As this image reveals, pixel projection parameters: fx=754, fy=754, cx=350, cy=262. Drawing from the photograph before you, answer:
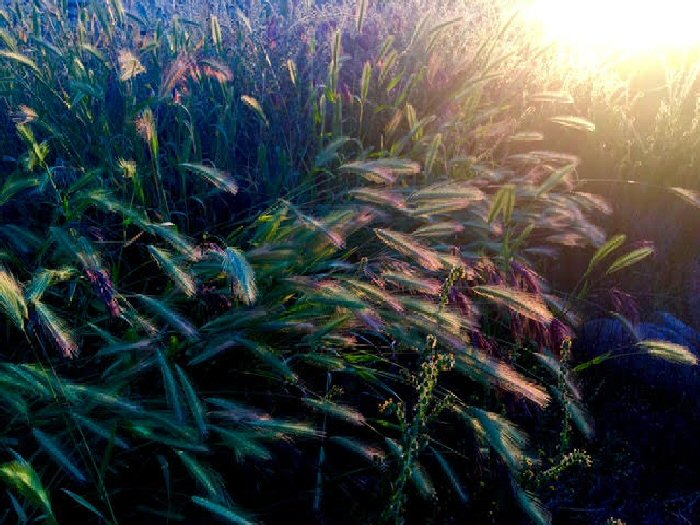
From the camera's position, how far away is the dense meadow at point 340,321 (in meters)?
1.87

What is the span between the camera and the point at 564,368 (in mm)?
2016

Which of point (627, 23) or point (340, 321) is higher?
point (627, 23)

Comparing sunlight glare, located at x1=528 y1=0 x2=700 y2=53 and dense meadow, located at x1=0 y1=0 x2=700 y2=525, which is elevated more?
sunlight glare, located at x1=528 y1=0 x2=700 y2=53

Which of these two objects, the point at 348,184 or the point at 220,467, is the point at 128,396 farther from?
the point at 348,184

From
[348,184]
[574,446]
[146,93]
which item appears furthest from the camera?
[146,93]

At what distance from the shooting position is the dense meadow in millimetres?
1870

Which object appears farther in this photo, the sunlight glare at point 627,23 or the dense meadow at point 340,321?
the sunlight glare at point 627,23

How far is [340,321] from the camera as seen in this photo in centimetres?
206

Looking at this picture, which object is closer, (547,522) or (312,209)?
(547,522)

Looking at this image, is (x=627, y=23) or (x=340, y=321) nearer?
(x=340, y=321)

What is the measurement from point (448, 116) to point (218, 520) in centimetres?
194

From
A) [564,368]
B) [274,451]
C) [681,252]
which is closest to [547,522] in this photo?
[564,368]

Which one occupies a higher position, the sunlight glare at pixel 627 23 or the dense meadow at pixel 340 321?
the sunlight glare at pixel 627 23

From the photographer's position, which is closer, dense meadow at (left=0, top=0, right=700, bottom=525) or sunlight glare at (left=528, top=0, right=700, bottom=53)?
dense meadow at (left=0, top=0, right=700, bottom=525)
